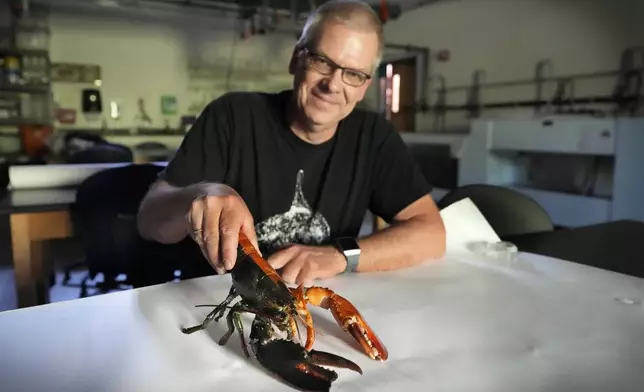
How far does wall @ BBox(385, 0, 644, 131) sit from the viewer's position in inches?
140

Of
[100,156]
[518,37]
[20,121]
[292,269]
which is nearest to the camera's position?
[292,269]

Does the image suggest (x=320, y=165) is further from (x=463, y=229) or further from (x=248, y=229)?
(x=248, y=229)

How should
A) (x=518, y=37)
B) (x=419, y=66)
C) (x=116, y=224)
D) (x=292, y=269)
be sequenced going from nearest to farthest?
(x=292, y=269)
(x=116, y=224)
(x=518, y=37)
(x=419, y=66)

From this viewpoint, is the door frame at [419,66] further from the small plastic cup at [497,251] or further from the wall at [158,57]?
the small plastic cup at [497,251]

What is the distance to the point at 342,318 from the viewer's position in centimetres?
69

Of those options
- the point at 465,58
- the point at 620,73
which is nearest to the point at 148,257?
the point at 620,73

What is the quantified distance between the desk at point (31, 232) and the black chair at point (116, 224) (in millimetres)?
47

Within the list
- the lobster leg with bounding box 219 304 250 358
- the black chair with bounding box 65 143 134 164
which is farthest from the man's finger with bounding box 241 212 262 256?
the black chair with bounding box 65 143 134 164

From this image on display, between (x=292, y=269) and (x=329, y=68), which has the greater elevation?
(x=329, y=68)

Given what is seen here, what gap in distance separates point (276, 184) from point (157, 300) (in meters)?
0.51

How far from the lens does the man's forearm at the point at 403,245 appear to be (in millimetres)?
1033

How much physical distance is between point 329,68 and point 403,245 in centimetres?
42

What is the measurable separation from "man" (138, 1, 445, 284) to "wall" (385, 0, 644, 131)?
2.95 metres

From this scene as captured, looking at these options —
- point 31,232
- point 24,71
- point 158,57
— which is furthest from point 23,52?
point 31,232
